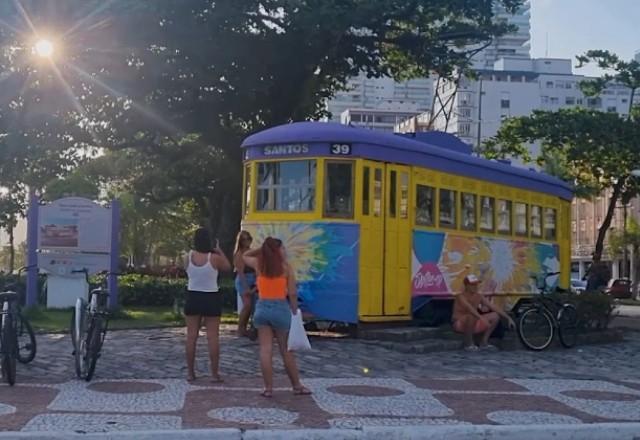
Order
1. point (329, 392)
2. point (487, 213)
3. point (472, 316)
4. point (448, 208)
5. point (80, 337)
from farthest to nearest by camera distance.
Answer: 1. point (487, 213)
2. point (448, 208)
3. point (472, 316)
4. point (80, 337)
5. point (329, 392)

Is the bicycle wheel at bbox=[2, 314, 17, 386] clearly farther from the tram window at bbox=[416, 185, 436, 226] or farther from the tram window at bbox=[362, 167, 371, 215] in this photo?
the tram window at bbox=[416, 185, 436, 226]

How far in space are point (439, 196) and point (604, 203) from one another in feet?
225

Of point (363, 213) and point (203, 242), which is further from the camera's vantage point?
point (363, 213)

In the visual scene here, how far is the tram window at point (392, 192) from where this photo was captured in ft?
48.2

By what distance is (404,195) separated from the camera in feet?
49.0

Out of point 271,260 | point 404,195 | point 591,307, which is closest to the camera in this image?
point 271,260

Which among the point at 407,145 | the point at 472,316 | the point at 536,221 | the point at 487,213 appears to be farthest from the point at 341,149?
the point at 536,221

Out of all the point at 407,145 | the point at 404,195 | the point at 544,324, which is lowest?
the point at 544,324

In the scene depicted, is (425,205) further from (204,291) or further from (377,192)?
(204,291)

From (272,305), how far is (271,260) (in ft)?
1.45

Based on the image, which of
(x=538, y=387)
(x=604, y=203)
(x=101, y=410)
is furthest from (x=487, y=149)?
(x=604, y=203)

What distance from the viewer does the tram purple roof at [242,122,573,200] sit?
563 inches

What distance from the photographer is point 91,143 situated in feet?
85.4

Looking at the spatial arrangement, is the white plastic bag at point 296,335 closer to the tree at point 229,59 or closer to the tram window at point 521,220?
the tram window at point 521,220
